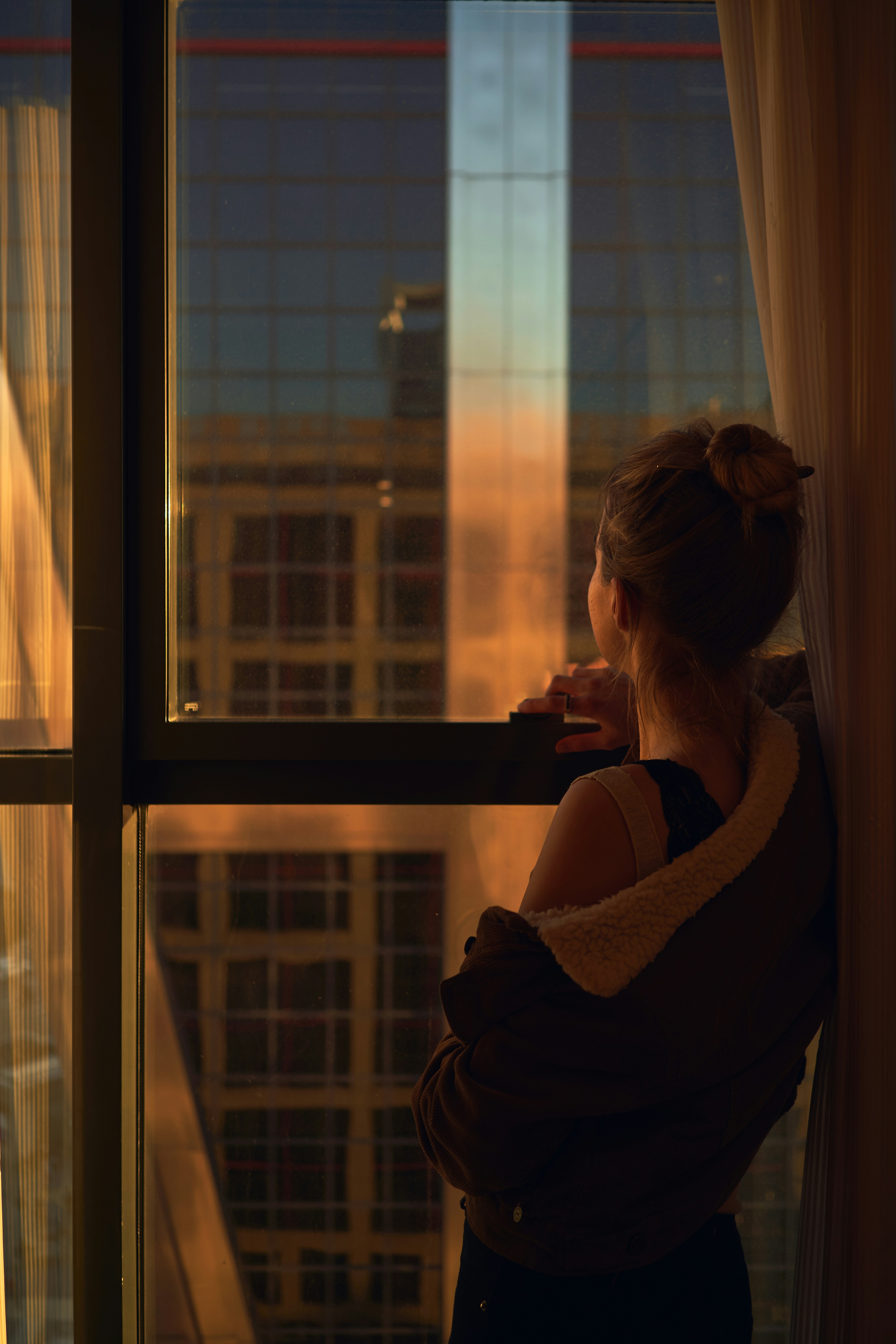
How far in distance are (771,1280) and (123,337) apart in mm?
1737

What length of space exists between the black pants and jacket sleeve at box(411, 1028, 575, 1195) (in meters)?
0.13

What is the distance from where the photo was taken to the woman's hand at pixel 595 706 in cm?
119

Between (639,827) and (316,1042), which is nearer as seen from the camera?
(639,827)

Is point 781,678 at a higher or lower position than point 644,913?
higher

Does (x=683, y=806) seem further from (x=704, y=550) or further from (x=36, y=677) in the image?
(x=36, y=677)

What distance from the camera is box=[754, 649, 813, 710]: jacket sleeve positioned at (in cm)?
109

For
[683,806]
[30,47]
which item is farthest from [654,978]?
[30,47]

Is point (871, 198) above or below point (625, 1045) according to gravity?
above

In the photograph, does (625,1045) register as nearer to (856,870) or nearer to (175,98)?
(856,870)

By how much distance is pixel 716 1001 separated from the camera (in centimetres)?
80

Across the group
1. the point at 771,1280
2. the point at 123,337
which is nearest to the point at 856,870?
the point at 771,1280

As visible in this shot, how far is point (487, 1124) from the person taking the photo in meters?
0.79

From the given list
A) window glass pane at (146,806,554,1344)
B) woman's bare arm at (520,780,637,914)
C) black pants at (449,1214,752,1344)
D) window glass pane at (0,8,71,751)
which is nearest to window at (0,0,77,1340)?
window glass pane at (0,8,71,751)

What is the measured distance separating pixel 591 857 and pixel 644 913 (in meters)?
0.07
